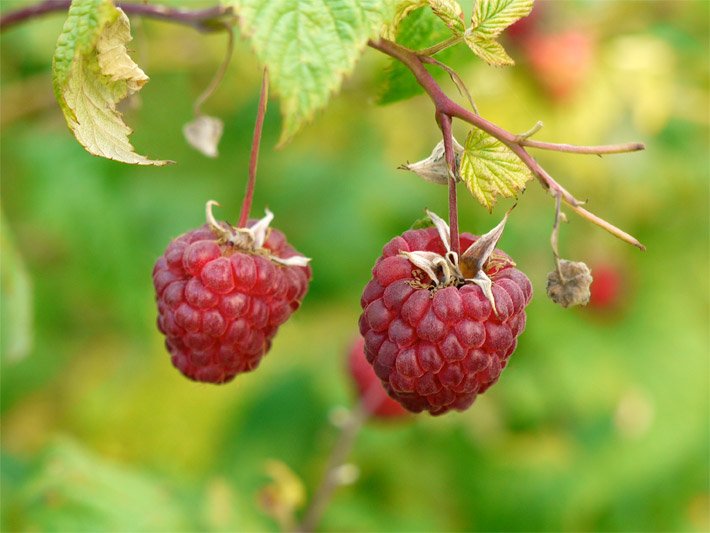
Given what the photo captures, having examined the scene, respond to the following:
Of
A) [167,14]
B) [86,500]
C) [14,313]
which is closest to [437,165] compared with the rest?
[167,14]

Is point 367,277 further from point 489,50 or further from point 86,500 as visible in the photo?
point 489,50

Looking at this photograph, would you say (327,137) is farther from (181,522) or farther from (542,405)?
(181,522)

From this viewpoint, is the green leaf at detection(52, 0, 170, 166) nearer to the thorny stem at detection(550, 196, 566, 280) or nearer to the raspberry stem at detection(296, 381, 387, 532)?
the thorny stem at detection(550, 196, 566, 280)

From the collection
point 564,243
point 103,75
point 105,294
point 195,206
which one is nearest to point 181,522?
point 105,294

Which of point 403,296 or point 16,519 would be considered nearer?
point 403,296

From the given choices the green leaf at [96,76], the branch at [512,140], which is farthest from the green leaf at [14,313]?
the branch at [512,140]

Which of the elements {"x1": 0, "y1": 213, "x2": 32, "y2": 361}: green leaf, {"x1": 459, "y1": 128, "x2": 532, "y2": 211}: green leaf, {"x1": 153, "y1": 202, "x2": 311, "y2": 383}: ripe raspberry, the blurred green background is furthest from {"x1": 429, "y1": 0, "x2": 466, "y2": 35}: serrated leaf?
the blurred green background

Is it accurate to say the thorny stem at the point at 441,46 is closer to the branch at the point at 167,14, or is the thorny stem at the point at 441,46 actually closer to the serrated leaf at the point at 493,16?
the serrated leaf at the point at 493,16

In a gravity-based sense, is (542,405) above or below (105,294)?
below
